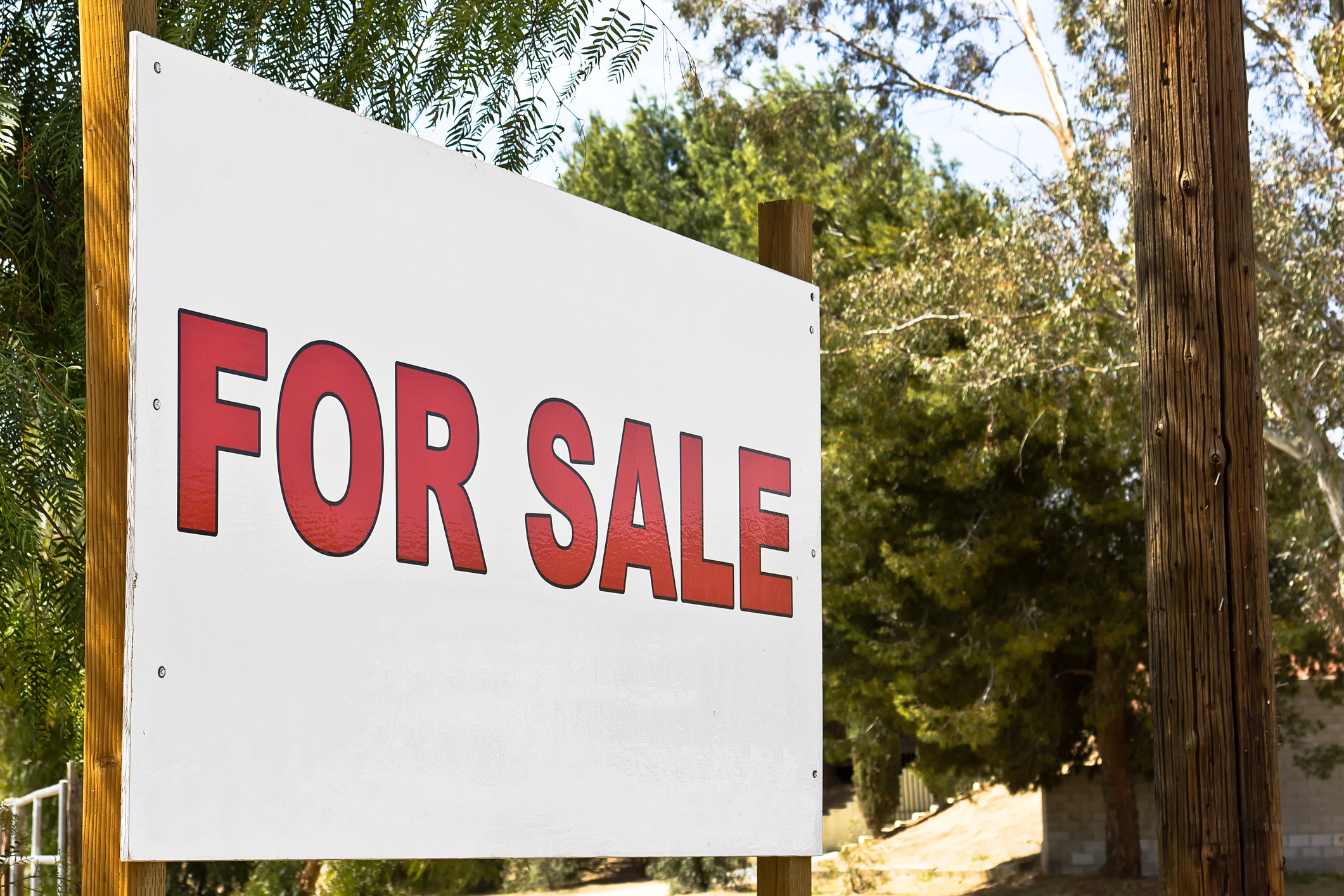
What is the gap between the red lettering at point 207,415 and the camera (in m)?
2.12

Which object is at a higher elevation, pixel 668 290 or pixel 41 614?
pixel 668 290

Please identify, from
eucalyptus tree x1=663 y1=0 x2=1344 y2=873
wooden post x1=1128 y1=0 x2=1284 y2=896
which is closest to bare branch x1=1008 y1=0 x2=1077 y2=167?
eucalyptus tree x1=663 y1=0 x2=1344 y2=873

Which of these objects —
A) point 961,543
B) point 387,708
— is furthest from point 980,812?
point 387,708

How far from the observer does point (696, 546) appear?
3045mm

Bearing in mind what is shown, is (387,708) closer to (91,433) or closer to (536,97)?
(91,433)

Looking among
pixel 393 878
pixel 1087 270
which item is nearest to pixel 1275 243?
pixel 1087 270

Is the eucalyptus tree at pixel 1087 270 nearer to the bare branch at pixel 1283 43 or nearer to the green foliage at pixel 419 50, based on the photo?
the bare branch at pixel 1283 43

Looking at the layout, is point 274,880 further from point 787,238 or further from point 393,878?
point 787,238

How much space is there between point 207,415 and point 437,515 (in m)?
0.50

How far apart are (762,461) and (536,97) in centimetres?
243

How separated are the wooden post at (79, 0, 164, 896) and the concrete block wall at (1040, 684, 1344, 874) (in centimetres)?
2193

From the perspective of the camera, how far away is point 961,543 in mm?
18594

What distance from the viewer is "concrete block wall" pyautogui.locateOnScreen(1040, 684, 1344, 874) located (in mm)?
22469

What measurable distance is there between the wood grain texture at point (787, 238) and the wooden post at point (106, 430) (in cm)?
182
